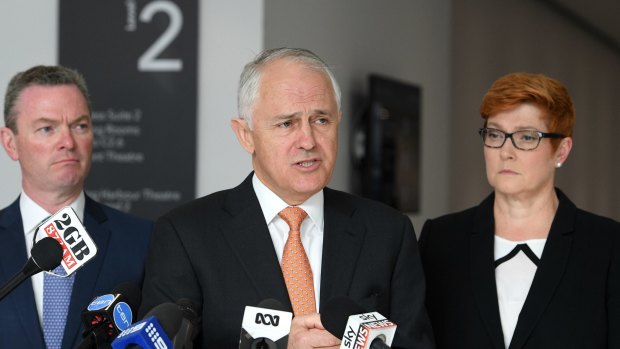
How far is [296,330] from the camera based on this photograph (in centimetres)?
192

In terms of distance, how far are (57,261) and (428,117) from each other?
6364mm

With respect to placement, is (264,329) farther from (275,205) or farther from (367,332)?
(275,205)

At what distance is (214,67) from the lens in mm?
4539

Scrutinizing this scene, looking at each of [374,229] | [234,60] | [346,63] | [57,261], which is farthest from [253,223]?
[346,63]

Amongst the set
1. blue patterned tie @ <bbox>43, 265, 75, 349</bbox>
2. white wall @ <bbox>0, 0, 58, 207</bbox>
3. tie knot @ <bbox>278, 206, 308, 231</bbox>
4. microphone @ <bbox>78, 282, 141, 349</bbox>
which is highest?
white wall @ <bbox>0, 0, 58, 207</bbox>

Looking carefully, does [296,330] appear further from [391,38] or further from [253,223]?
[391,38]

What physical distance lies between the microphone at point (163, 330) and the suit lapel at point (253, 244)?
0.46 m

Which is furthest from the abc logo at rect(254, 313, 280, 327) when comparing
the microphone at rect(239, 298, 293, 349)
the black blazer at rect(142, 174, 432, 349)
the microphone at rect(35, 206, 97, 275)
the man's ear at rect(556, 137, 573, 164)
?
the man's ear at rect(556, 137, 573, 164)

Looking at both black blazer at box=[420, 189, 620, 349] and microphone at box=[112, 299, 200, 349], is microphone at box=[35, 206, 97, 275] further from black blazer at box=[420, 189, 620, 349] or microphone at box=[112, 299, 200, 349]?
black blazer at box=[420, 189, 620, 349]

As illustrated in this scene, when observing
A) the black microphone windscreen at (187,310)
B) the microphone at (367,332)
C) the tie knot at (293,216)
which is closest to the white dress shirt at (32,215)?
the tie knot at (293,216)

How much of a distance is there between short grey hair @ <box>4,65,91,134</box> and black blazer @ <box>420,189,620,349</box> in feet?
4.09

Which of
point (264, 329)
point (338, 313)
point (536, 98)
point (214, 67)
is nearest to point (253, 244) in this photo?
point (338, 313)

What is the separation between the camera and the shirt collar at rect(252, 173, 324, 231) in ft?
7.58

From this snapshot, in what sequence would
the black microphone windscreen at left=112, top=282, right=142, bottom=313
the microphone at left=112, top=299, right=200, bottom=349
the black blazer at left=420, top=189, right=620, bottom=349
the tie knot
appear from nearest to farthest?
the microphone at left=112, top=299, right=200, bottom=349
the black microphone windscreen at left=112, top=282, right=142, bottom=313
the tie knot
the black blazer at left=420, top=189, right=620, bottom=349
